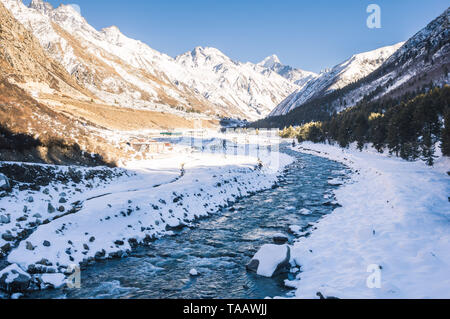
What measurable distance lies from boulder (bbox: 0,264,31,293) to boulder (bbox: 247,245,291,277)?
31.8 feet

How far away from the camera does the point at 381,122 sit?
61.9 m

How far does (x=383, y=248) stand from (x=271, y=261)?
590cm

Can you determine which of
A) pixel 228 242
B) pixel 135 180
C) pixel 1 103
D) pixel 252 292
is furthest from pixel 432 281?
pixel 1 103

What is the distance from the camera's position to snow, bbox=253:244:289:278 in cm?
1259

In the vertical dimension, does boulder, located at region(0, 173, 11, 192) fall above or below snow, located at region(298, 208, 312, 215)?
above

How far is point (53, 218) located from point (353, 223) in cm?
1935

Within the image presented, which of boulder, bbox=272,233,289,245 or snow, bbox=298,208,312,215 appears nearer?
boulder, bbox=272,233,289,245

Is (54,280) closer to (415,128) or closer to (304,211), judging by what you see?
(304,211)

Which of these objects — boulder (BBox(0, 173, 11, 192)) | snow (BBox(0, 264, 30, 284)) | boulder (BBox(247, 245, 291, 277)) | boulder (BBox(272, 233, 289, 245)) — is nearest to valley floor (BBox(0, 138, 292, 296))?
boulder (BBox(0, 173, 11, 192))

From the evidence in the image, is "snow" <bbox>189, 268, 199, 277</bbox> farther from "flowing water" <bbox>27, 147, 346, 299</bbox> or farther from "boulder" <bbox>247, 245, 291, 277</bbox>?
"boulder" <bbox>247, 245, 291, 277</bbox>

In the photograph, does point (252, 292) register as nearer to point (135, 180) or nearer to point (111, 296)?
point (111, 296)

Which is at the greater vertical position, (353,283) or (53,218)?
(53,218)

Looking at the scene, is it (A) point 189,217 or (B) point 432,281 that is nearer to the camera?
(B) point 432,281

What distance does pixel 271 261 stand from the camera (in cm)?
1292
